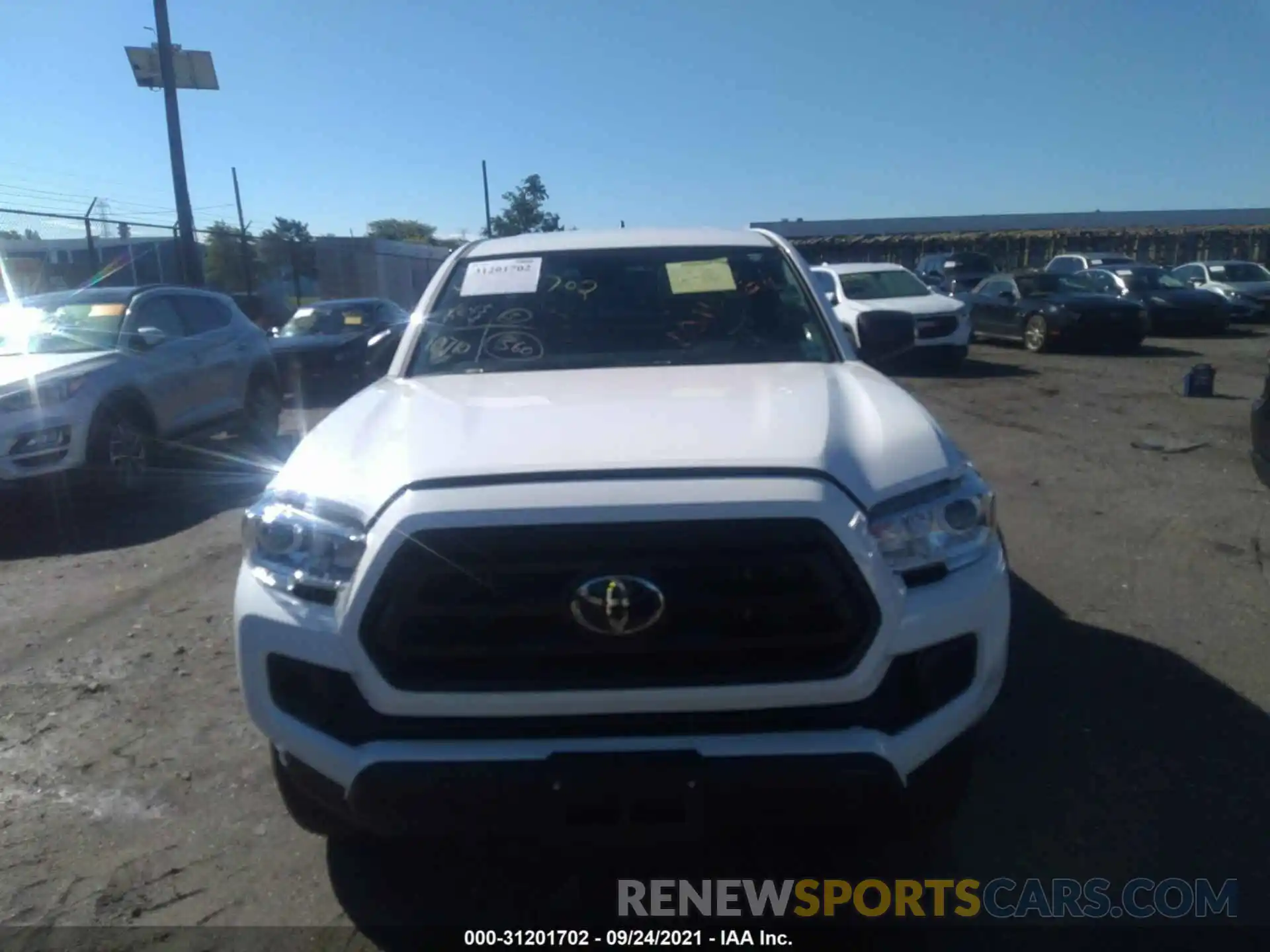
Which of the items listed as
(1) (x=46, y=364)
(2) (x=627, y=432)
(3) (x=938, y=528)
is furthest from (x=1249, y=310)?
(2) (x=627, y=432)

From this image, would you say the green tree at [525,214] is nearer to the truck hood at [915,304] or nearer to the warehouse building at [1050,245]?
the warehouse building at [1050,245]

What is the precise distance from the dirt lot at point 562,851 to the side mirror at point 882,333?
1411 millimetres

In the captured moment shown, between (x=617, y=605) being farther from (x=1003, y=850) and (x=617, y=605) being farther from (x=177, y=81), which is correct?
(x=177, y=81)

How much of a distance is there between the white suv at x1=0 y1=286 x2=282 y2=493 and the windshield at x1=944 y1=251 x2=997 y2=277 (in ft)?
70.0

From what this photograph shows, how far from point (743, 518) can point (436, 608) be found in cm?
74

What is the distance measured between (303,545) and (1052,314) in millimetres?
16888

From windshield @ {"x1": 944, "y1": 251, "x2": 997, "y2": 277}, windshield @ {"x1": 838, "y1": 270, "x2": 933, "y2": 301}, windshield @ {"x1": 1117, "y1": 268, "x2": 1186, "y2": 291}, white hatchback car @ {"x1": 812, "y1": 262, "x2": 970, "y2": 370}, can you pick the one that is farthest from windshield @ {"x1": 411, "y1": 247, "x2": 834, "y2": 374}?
windshield @ {"x1": 944, "y1": 251, "x2": 997, "y2": 277}

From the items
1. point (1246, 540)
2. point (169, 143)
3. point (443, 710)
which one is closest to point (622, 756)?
point (443, 710)

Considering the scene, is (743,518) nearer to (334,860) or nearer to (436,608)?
(436,608)

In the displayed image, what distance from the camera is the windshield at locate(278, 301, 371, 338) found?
51.4ft

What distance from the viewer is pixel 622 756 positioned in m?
2.37

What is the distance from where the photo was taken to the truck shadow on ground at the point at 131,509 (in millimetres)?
7207

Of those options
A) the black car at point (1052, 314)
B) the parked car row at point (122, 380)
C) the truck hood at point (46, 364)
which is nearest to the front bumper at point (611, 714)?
the parked car row at point (122, 380)

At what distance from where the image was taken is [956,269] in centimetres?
2778
